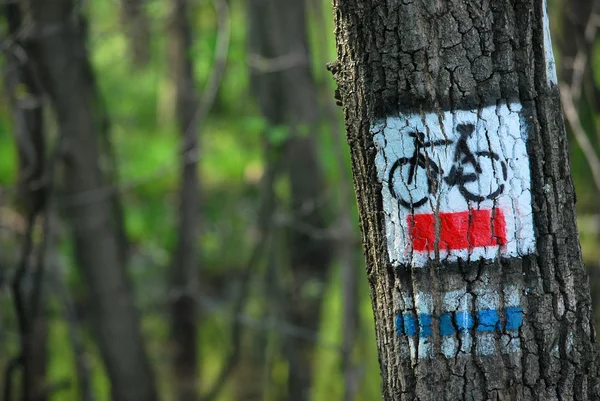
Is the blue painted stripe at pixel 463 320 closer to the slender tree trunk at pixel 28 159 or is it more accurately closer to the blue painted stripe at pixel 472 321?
the blue painted stripe at pixel 472 321

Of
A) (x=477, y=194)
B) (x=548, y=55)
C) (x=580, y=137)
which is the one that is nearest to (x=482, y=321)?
(x=477, y=194)

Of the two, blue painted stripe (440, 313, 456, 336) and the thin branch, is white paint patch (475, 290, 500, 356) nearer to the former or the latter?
blue painted stripe (440, 313, 456, 336)

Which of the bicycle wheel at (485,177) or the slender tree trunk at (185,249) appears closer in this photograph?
the bicycle wheel at (485,177)

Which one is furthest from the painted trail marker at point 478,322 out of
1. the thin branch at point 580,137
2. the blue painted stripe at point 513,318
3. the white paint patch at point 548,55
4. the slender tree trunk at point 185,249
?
the slender tree trunk at point 185,249

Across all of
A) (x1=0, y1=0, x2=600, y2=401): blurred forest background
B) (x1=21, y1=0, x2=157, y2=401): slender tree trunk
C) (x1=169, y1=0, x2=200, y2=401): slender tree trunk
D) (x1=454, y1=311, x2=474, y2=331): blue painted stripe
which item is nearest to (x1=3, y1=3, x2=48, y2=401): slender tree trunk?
(x1=0, y1=0, x2=600, y2=401): blurred forest background

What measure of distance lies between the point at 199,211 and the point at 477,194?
14.9 ft

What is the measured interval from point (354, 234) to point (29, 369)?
6.61ft

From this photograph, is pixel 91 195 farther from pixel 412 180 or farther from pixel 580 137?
pixel 412 180

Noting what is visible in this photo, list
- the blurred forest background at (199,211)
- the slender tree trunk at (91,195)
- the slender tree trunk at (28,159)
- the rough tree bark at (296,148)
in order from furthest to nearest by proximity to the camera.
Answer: the rough tree bark at (296,148), the slender tree trunk at (91,195), the blurred forest background at (199,211), the slender tree trunk at (28,159)

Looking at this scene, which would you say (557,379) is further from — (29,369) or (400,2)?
(29,369)

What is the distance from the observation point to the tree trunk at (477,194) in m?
1.50

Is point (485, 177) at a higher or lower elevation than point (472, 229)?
higher

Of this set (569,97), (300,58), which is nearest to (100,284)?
(300,58)

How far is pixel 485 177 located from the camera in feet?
4.92
